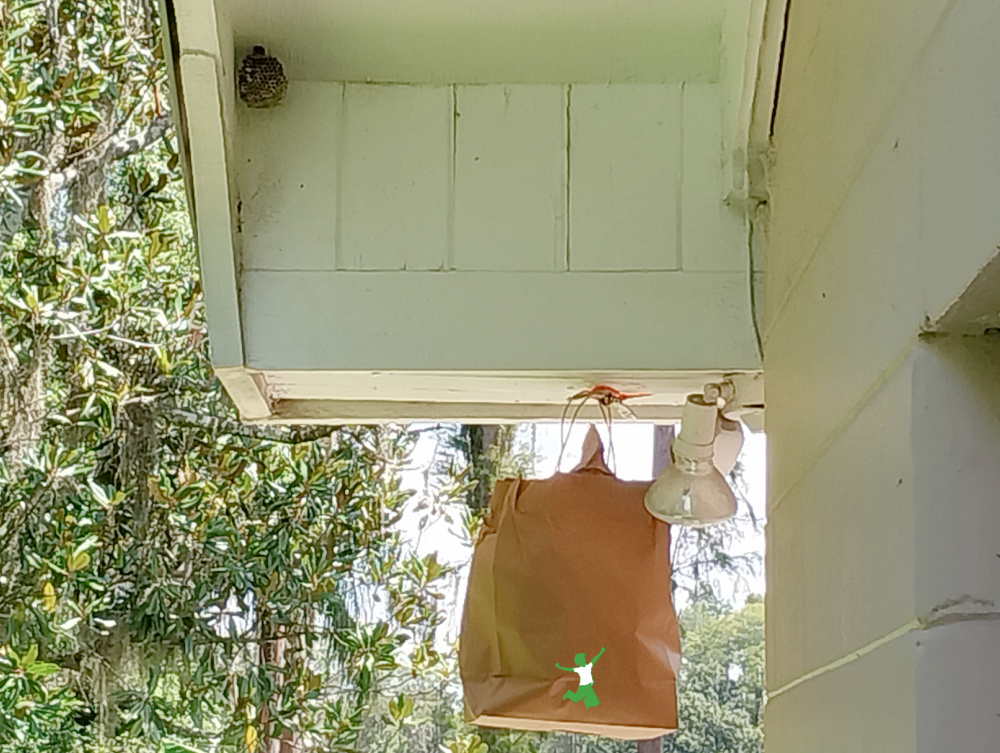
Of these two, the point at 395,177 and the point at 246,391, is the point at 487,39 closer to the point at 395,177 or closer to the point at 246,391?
the point at 395,177

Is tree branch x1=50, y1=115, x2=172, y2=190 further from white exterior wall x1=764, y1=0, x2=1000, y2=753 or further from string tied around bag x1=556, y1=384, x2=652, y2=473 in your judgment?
white exterior wall x1=764, y1=0, x2=1000, y2=753

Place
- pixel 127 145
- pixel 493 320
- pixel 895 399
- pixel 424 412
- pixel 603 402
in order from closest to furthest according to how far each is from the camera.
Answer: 1. pixel 895 399
2. pixel 493 320
3. pixel 603 402
4. pixel 424 412
5. pixel 127 145

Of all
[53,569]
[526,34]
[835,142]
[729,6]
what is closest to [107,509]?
[53,569]

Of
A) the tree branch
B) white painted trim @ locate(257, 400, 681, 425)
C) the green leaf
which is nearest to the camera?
white painted trim @ locate(257, 400, 681, 425)

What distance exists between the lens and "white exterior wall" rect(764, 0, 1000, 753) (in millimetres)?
481

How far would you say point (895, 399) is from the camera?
1.82 ft

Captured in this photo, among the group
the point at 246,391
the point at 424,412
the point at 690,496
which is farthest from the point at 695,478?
the point at 246,391

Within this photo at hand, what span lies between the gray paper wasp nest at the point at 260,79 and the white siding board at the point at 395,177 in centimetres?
7

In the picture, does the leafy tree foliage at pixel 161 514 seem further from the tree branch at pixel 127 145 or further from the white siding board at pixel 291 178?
the white siding board at pixel 291 178

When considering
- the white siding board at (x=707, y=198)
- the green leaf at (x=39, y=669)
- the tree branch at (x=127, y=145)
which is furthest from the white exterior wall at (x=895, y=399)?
the tree branch at (x=127, y=145)

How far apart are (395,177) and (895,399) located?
0.69m

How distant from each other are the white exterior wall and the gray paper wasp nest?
53cm

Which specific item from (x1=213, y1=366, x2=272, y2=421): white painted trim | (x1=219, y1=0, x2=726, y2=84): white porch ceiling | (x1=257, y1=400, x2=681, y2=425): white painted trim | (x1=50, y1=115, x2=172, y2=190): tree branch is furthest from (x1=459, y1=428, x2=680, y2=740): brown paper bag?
(x1=50, y1=115, x2=172, y2=190): tree branch

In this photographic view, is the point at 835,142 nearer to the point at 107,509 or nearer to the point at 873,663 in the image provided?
the point at 873,663
